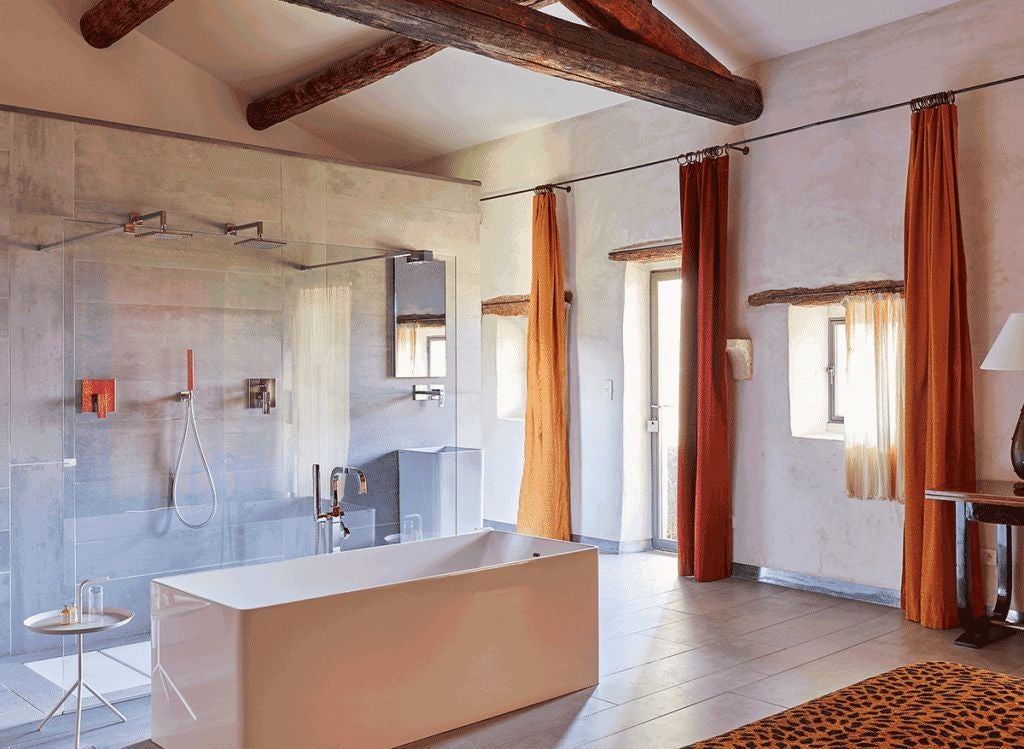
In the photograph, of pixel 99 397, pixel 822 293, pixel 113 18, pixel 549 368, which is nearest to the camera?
pixel 99 397

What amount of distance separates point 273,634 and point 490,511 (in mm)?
4594

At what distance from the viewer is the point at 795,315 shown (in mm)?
5480

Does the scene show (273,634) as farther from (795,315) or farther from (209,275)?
(795,315)

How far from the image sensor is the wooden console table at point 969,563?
4160mm

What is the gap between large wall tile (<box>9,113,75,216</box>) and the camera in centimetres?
461

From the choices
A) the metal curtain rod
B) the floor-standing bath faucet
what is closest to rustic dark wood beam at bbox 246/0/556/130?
the metal curtain rod

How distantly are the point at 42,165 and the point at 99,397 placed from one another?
5.40 ft

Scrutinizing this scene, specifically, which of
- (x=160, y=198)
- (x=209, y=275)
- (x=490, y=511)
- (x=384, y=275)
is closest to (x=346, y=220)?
(x=160, y=198)

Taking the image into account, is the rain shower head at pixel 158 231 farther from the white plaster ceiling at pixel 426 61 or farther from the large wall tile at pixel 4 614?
the white plaster ceiling at pixel 426 61

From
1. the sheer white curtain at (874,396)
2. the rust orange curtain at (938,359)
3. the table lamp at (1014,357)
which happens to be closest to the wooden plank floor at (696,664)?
the rust orange curtain at (938,359)

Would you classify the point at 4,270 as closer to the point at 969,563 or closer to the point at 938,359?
the point at 938,359

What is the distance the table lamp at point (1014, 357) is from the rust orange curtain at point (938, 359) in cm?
34

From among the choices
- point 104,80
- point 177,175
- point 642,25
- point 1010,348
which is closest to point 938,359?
point 1010,348

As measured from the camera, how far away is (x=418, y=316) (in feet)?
15.3
